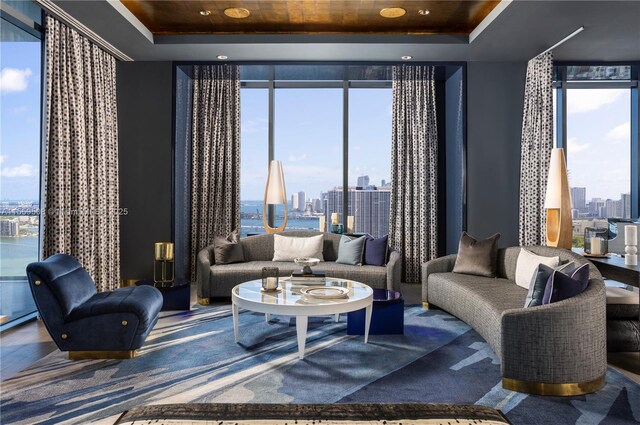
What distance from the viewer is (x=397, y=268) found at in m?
4.46

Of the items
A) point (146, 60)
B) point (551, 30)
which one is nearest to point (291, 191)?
point (146, 60)

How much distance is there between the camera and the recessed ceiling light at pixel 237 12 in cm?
409

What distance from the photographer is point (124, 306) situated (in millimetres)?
2904

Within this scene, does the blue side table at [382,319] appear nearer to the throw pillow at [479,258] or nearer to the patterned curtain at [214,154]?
the throw pillow at [479,258]

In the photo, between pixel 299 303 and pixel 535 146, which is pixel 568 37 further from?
pixel 299 303

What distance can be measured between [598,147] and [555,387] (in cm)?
471

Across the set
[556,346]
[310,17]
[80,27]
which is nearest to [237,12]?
[310,17]

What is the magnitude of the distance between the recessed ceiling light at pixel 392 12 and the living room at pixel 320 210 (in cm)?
2

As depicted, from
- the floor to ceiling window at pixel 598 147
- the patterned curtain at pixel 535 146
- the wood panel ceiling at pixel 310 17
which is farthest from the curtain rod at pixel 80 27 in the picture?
the floor to ceiling window at pixel 598 147

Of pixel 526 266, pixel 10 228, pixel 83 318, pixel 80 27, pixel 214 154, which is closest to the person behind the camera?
pixel 83 318

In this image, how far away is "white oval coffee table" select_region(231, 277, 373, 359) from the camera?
2904 millimetres

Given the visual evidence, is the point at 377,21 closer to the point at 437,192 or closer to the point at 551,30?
the point at 551,30

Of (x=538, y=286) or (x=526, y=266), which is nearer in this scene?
(x=538, y=286)

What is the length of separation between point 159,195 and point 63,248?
1418 millimetres
